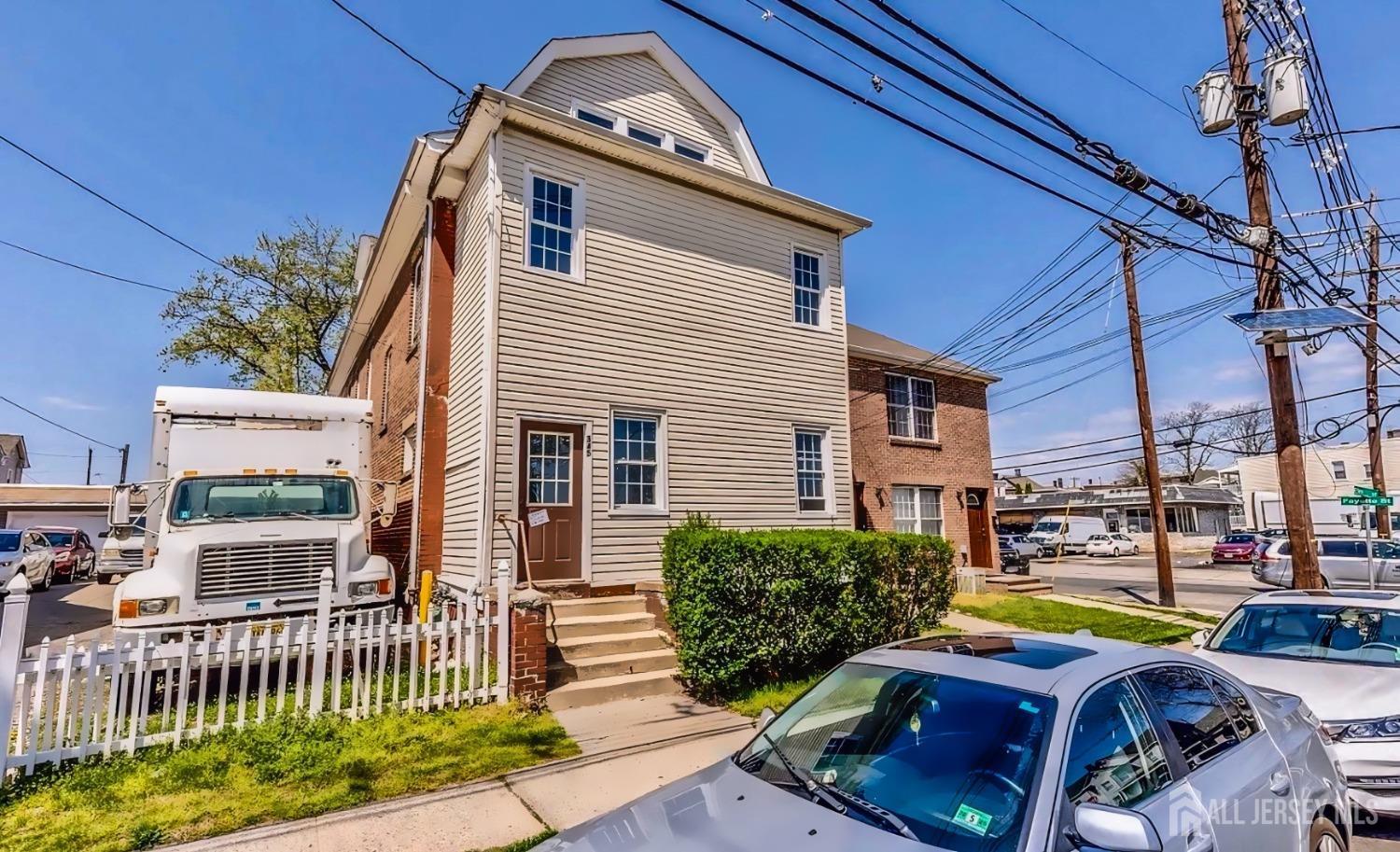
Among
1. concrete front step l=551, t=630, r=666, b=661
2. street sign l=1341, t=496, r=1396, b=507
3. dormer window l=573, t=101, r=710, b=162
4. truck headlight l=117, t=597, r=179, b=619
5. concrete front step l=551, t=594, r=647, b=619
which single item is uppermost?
dormer window l=573, t=101, r=710, b=162

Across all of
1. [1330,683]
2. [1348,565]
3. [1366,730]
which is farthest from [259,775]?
[1348,565]

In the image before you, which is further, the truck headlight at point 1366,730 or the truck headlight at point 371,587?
the truck headlight at point 371,587

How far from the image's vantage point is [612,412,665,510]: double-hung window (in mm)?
10852

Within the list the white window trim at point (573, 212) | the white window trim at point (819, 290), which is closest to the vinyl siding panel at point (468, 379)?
the white window trim at point (573, 212)

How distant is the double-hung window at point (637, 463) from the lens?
10.9 meters

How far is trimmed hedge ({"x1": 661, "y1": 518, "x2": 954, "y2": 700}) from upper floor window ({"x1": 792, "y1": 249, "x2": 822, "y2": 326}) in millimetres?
5814

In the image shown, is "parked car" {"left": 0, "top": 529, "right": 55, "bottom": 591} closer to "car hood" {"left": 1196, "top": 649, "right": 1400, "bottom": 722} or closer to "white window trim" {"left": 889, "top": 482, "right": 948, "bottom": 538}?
"white window trim" {"left": 889, "top": 482, "right": 948, "bottom": 538}

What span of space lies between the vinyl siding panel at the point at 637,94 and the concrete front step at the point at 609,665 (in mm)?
9111

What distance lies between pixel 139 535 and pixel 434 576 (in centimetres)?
894

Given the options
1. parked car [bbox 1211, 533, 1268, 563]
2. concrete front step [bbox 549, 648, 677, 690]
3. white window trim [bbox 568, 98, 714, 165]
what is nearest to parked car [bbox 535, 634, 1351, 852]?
concrete front step [bbox 549, 648, 677, 690]

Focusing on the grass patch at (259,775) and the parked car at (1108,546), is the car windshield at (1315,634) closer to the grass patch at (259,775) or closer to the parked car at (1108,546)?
the grass patch at (259,775)

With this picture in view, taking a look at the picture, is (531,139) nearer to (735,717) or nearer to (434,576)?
(434,576)

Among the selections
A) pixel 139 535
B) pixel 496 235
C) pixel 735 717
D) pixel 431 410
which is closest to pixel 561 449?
pixel 431 410

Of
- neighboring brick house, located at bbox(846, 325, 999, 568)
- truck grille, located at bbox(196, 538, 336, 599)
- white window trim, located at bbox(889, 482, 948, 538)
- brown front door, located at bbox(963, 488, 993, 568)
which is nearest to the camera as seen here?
truck grille, located at bbox(196, 538, 336, 599)
